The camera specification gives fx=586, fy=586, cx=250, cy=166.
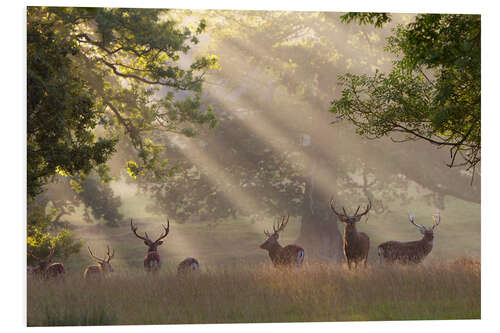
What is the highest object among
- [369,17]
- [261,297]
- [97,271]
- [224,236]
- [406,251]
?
[369,17]

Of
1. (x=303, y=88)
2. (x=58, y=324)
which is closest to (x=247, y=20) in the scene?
(x=303, y=88)

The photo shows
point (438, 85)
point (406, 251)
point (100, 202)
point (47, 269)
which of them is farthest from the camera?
point (100, 202)

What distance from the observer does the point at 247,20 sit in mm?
15727

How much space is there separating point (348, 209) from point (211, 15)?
25.4ft

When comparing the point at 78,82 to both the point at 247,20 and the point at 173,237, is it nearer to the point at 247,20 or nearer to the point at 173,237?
the point at 247,20

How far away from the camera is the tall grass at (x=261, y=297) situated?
8484 mm

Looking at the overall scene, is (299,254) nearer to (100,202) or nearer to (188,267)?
(188,267)

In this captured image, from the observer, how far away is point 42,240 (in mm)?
10781

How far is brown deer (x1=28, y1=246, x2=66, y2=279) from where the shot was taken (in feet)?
33.4

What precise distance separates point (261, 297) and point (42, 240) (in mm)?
4473

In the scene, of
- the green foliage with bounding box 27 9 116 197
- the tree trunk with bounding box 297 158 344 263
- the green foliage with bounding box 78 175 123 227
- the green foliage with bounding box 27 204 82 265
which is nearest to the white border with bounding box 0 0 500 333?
the green foliage with bounding box 27 9 116 197

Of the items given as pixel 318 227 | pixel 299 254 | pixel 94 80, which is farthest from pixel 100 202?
pixel 299 254

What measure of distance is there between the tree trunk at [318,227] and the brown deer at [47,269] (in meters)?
8.18

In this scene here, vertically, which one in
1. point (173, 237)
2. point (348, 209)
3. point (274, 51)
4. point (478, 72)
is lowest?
point (173, 237)
